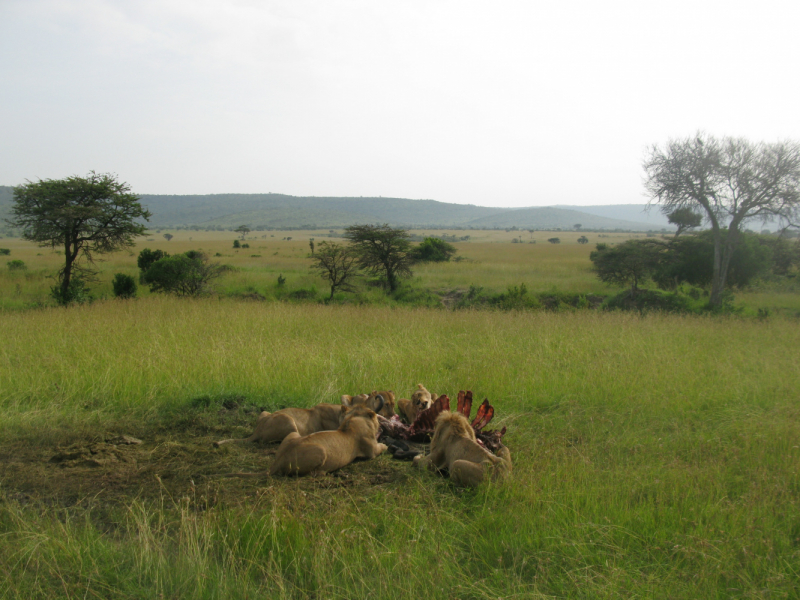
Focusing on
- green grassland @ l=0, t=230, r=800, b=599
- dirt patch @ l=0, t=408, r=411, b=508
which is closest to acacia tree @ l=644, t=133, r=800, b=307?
green grassland @ l=0, t=230, r=800, b=599

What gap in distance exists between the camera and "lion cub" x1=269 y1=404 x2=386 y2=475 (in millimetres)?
4004

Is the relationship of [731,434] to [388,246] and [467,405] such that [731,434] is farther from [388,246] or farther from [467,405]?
[388,246]

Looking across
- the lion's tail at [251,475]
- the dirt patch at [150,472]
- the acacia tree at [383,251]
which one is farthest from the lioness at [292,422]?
the acacia tree at [383,251]

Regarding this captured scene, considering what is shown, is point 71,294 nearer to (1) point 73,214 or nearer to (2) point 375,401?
(1) point 73,214

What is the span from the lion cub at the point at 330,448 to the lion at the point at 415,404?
79 cm

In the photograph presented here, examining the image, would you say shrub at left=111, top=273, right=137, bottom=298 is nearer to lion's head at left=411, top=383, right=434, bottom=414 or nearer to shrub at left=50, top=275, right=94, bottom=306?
shrub at left=50, top=275, right=94, bottom=306

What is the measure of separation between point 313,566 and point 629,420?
4175 mm

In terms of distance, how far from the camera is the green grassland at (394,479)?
2789mm

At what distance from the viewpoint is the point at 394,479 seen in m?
4.12

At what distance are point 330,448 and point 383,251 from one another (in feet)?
61.7

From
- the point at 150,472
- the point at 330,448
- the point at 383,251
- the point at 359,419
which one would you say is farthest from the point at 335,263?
the point at 330,448

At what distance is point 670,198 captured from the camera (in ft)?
60.6

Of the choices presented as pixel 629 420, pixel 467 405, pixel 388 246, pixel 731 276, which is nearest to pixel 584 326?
pixel 629 420

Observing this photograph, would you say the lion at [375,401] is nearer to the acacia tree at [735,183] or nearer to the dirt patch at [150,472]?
the dirt patch at [150,472]
